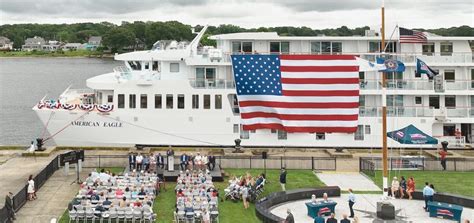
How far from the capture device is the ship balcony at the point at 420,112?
3784 cm

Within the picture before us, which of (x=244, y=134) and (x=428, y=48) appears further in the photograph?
(x=428, y=48)

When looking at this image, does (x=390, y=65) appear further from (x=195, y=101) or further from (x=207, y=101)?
(x=195, y=101)

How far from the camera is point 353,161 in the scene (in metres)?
32.2

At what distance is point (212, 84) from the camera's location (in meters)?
38.0

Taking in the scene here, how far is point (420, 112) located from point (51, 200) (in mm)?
24534

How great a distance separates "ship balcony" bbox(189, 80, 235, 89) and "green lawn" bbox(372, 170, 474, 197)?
1195 centimetres

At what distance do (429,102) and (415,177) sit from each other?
36.4 feet

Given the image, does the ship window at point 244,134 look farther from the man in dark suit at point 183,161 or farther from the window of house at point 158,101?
the man in dark suit at point 183,161

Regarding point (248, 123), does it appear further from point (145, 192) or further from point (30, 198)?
point (30, 198)

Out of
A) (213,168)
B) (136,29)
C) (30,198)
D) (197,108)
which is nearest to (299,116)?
(213,168)

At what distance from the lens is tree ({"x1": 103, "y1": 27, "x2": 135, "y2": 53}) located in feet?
573

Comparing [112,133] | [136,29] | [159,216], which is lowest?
[159,216]

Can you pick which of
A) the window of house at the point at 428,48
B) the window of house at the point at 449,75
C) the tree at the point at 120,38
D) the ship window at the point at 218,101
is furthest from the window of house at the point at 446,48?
the tree at the point at 120,38

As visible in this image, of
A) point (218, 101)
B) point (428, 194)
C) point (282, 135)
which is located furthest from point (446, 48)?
point (428, 194)
